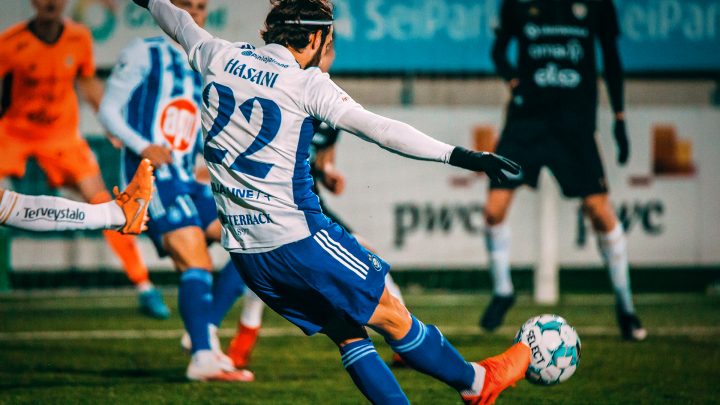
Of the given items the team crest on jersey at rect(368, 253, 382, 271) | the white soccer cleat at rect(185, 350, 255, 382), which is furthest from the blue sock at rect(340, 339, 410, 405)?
the white soccer cleat at rect(185, 350, 255, 382)

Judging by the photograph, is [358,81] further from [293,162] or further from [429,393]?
[293,162]

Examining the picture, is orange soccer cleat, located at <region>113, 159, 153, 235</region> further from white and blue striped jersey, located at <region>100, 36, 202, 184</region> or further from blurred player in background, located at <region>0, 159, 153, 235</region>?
white and blue striped jersey, located at <region>100, 36, 202, 184</region>

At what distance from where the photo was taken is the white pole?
10.8 metres

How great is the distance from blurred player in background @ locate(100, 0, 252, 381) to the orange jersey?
370cm

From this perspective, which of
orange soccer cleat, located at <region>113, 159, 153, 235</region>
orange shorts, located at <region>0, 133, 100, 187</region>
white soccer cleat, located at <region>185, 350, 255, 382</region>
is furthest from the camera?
orange shorts, located at <region>0, 133, 100, 187</region>

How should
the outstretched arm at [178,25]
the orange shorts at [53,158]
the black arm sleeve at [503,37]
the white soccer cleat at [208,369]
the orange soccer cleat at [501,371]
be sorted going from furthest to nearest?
the orange shorts at [53,158] < the black arm sleeve at [503,37] < the white soccer cleat at [208,369] < the outstretched arm at [178,25] < the orange soccer cleat at [501,371]

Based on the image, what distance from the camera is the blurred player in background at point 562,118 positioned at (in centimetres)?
747

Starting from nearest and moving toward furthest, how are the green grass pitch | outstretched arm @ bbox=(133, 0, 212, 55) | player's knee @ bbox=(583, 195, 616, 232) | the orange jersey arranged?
outstretched arm @ bbox=(133, 0, 212, 55), the green grass pitch, player's knee @ bbox=(583, 195, 616, 232), the orange jersey

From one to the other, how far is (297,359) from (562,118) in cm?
244

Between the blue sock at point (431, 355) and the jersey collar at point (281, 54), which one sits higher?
the jersey collar at point (281, 54)

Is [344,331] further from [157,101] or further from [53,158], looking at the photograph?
[53,158]

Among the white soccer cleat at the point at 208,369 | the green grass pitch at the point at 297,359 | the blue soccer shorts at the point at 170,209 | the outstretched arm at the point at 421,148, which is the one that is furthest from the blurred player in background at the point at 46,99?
the outstretched arm at the point at 421,148

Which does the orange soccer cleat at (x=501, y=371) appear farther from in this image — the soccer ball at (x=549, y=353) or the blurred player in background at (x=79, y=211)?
the blurred player in background at (x=79, y=211)

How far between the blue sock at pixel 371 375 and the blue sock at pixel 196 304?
5.71 ft
